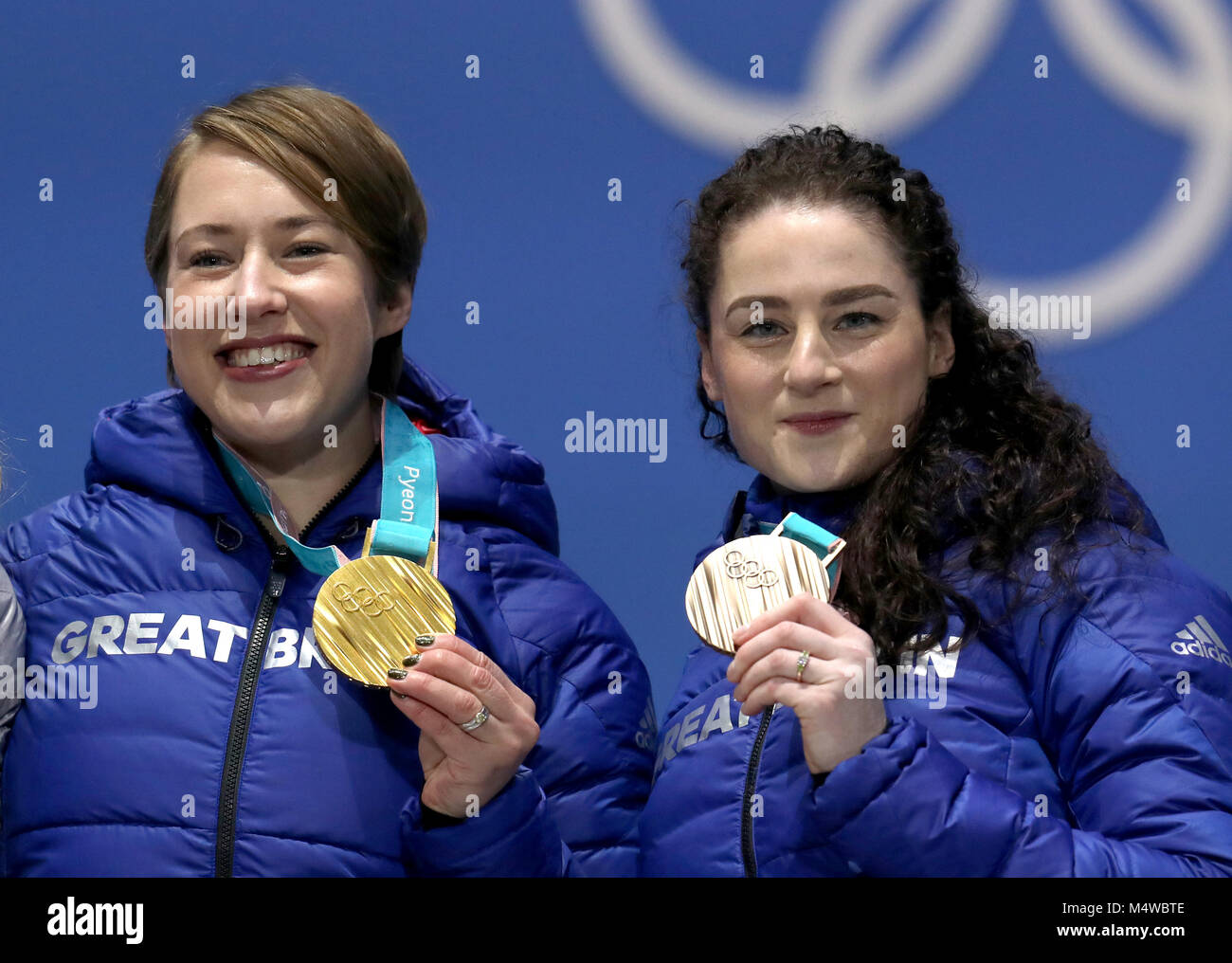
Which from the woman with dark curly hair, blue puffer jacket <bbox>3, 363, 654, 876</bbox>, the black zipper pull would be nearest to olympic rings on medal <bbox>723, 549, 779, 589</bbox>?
the woman with dark curly hair

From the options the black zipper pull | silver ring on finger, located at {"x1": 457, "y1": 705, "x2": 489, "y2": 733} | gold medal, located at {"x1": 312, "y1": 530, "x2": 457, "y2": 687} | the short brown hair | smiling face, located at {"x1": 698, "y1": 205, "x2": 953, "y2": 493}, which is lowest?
silver ring on finger, located at {"x1": 457, "y1": 705, "x2": 489, "y2": 733}

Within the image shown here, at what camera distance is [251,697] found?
6.39 feet

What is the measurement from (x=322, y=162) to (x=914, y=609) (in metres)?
0.98

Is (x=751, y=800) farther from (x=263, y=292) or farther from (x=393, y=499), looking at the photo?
(x=263, y=292)

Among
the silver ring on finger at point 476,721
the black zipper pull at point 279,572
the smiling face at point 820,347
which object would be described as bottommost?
the silver ring on finger at point 476,721

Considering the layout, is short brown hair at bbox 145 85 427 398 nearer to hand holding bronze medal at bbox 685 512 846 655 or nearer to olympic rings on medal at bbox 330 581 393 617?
olympic rings on medal at bbox 330 581 393 617

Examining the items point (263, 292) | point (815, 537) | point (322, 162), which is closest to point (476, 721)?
point (815, 537)

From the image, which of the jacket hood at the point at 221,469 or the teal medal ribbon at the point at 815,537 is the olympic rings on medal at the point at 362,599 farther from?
the teal medal ribbon at the point at 815,537

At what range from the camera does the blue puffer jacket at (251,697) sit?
1900 mm

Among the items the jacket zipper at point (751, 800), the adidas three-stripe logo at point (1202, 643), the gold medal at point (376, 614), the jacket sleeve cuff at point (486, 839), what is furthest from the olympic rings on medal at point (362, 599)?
the adidas three-stripe logo at point (1202, 643)

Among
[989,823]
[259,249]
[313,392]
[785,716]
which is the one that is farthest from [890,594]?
[259,249]

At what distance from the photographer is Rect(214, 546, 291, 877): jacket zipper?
6.15 ft

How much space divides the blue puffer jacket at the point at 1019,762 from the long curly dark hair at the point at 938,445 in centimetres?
4
